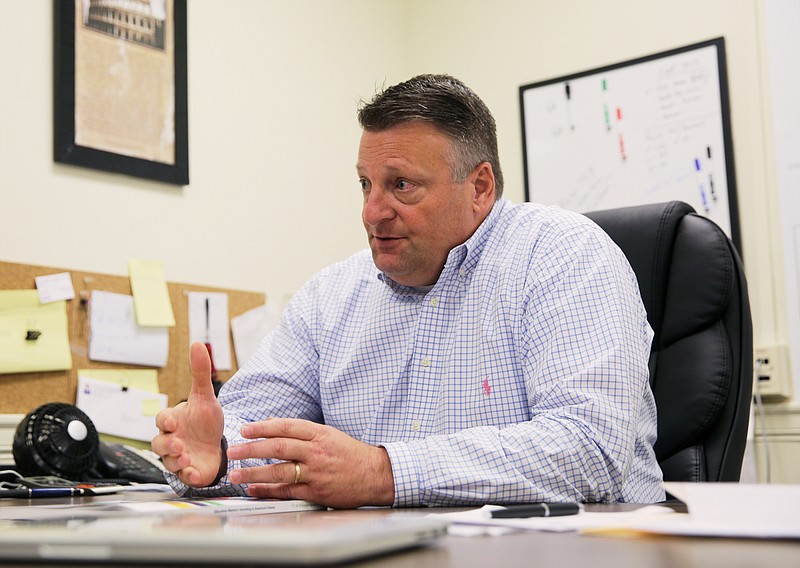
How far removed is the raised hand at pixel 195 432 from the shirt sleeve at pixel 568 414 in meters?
0.27

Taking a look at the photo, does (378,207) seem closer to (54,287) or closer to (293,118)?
(54,287)

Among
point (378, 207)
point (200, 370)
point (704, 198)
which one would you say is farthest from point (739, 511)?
point (704, 198)

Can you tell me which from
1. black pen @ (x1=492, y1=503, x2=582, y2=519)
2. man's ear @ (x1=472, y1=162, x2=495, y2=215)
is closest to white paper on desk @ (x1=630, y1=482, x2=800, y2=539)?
black pen @ (x1=492, y1=503, x2=582, y2=519)

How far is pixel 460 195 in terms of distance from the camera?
152cm

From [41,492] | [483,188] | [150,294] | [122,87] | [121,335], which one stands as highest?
[122,87]

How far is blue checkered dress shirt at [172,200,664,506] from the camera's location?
1063mm

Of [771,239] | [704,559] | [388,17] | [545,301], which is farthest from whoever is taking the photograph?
[388,17]

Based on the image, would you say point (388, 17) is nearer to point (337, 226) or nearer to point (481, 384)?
point (337, 226)

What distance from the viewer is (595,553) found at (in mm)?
531

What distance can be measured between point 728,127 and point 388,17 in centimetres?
127

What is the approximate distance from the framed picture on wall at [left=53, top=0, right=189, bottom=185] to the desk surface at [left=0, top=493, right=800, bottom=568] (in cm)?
177

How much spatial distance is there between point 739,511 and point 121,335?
5.81 ft

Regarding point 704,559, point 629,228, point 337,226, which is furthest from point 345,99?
point 704,559

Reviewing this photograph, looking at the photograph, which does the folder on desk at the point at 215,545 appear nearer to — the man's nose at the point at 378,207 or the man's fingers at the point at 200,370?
the man's fingers at the point at 200,370
